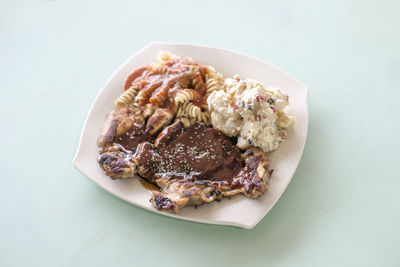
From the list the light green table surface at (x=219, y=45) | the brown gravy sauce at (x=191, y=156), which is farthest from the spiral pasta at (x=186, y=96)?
the light green table surface at (x=219, y=45)

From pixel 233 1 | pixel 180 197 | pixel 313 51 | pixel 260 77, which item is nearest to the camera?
pixel 180 197

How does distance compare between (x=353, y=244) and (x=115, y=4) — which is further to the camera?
(x=115, y=4)

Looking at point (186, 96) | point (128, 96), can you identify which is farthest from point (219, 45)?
point (128, 96)

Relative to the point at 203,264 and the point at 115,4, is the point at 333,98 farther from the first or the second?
the point at 115,4

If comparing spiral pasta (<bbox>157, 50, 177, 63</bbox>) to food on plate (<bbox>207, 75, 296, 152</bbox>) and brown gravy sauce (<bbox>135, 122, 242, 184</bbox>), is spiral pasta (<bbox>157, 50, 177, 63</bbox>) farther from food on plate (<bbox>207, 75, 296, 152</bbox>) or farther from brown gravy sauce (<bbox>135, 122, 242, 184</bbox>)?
brown gravy sauce (<bbox>135, 122, 242, 184</bbox>)

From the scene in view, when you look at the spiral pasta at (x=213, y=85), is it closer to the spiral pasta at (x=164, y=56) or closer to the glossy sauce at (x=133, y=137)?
the spiral pasta at (x=164, y=56)

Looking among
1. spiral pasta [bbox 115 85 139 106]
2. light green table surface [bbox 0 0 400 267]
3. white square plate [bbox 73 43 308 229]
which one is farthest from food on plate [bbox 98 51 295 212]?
light green table surface [bbox 0 0 400 267]

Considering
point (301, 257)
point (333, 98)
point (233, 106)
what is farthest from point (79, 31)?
point (301, 257)
